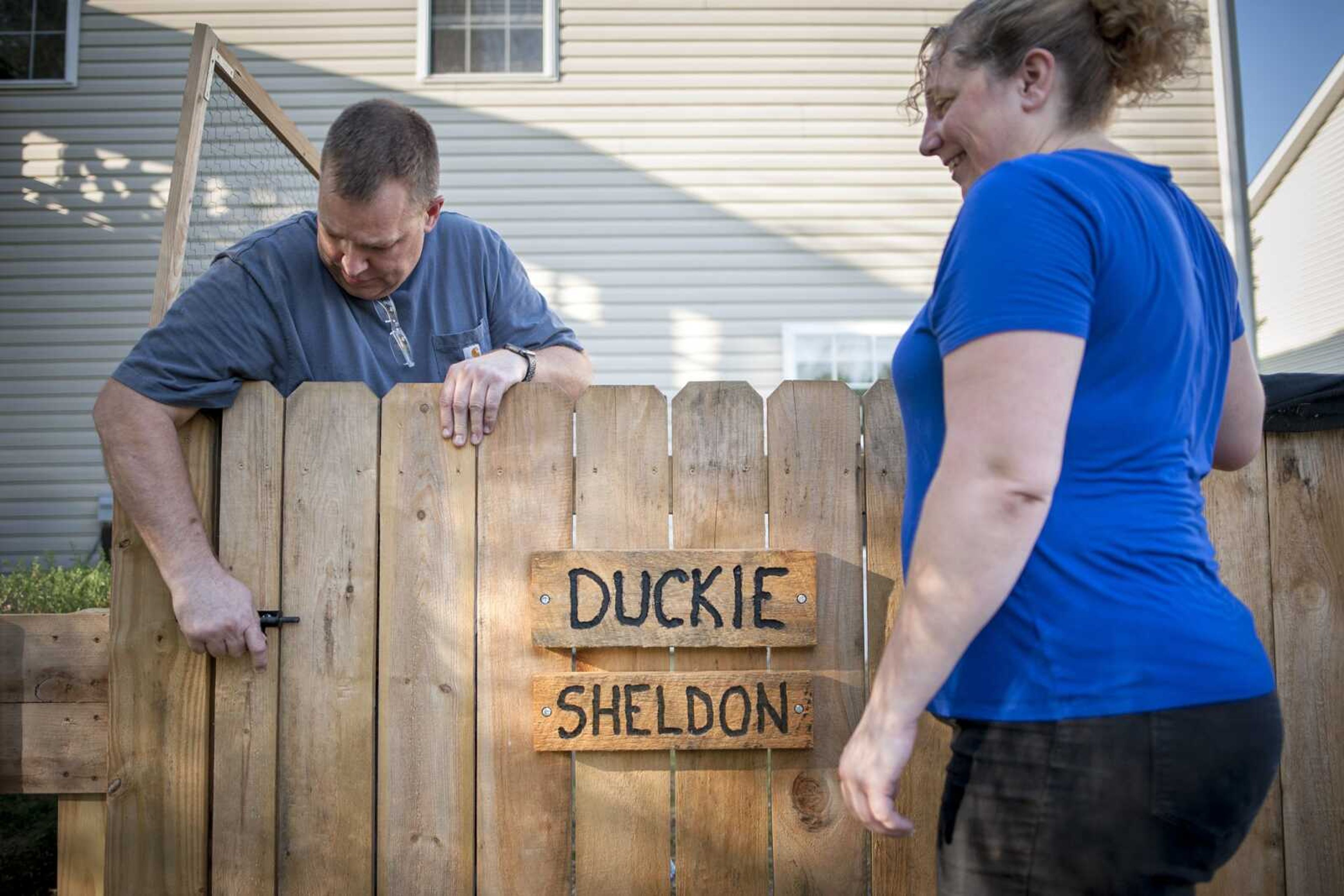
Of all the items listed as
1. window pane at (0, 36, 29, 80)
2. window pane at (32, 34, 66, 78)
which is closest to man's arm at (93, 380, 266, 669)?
window pane at (32, 34, 66, 78)

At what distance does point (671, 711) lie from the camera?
218 centimetres

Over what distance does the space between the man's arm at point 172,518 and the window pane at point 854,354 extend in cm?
645

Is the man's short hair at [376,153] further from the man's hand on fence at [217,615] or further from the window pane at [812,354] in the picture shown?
the window pane at [812,354]

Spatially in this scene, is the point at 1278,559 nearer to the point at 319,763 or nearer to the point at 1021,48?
the point at 1021,48

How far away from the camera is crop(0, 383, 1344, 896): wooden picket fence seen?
2.20m

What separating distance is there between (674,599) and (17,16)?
9184 millimetres

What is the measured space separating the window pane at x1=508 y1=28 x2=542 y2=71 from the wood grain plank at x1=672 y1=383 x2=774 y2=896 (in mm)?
6751

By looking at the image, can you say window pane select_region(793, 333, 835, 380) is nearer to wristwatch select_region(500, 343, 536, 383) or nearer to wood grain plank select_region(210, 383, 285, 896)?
wristwatch select_region(500, 343, 536, 383)

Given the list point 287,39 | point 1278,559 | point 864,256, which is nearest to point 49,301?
point 287,39

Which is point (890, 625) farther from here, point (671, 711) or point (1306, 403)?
point (1306, 403)

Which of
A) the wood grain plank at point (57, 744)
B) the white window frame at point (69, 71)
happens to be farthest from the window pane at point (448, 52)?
the wood grain plank at point (57, 744)

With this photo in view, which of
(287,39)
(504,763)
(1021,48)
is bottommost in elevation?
(504,763)

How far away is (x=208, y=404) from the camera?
2207 millimetres

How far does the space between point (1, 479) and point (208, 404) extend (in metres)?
7.60
